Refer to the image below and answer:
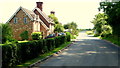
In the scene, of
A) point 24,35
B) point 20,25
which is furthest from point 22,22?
point 24,35

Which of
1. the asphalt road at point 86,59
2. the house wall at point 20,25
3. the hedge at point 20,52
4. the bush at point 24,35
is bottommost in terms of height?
the asphalt road at point 86,59

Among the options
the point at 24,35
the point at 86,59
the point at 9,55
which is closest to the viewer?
the point at 9,55

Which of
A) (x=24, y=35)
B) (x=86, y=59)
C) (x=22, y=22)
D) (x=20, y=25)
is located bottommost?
(x=86, y=59)

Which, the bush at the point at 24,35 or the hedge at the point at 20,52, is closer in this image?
the hedge at the point at 20,52

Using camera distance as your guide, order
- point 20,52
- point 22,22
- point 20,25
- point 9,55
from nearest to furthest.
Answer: point 9,55 → point 20,52 → point 22,22 → point 20,25

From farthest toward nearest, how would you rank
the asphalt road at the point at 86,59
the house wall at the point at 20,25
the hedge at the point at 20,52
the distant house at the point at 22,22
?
the house wall at the point at 20,25
the distant house at the point at 22,22
the asphalt road at the point at 86,59
the hedge at the point at 20,52

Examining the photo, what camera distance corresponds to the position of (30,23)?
143 ft

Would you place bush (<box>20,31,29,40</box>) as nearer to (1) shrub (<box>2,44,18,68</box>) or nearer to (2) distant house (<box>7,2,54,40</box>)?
(2) distant house (<box>7,2,54,40</box>)

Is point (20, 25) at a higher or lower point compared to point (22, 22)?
lower

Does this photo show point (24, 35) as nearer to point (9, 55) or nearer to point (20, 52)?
point (20, 52)

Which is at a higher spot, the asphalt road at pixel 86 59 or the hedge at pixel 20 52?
the hedge at pixel 20 52

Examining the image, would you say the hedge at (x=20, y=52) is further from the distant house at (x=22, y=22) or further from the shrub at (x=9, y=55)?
the distant house at (x=22, y=22)

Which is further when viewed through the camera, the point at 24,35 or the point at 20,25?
the point at 20,25

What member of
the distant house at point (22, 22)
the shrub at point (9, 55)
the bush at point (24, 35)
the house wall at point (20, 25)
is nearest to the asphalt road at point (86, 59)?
the shrub at point (9, 55)
